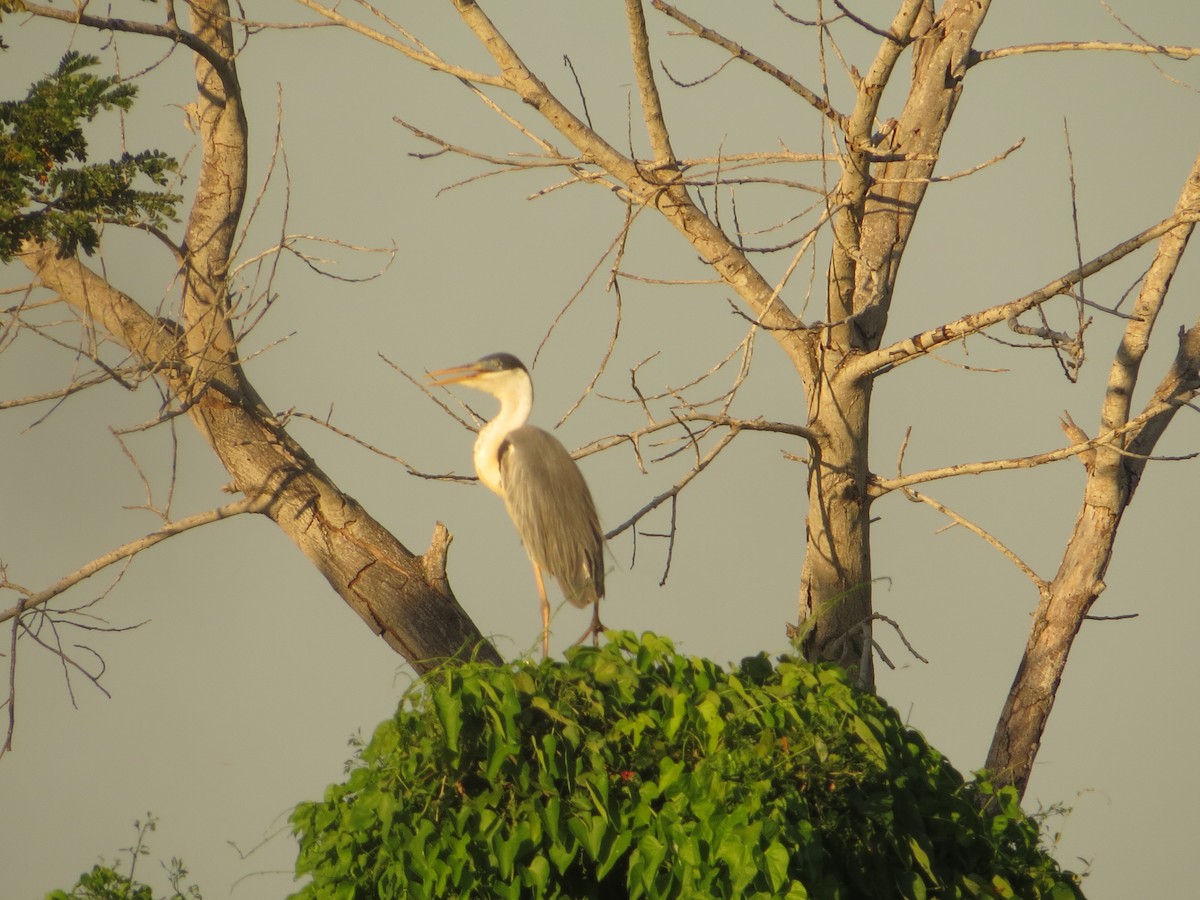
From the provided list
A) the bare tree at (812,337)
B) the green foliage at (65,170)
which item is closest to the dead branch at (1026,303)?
the bare tree at (812,337)

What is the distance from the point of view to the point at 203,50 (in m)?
6.46

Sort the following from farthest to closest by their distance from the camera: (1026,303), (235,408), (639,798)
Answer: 1. (235,408)
2. (1026,303)
3. (639,798)

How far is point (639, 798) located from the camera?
137 inches

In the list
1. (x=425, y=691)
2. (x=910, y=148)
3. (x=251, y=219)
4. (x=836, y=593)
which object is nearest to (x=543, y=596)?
(x=836, y=593)

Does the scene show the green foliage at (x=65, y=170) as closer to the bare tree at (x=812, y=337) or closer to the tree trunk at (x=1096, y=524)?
the bare tree at (x=812, y=337)

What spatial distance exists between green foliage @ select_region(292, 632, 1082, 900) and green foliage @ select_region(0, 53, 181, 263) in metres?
2.87

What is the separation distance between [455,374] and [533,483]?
0.60m

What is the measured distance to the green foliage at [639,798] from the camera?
3354 mm

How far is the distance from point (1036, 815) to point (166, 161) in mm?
4046

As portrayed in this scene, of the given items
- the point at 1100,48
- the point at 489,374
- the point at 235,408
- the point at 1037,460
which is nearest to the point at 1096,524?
the point at 1037,460

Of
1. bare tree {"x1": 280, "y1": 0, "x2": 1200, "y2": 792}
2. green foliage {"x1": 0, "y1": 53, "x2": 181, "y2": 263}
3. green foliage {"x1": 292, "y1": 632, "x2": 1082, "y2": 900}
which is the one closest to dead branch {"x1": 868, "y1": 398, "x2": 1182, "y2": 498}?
bare tree {"x1": 280, "y1": 0, "x2": 1200, "y2": 792}

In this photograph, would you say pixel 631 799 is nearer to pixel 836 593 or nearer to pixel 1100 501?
pixel 836 593

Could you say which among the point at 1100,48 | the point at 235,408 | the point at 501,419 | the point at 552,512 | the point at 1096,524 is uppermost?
the point at 1100,48

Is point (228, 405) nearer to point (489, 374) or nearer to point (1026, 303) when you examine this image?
point (489, 374)
